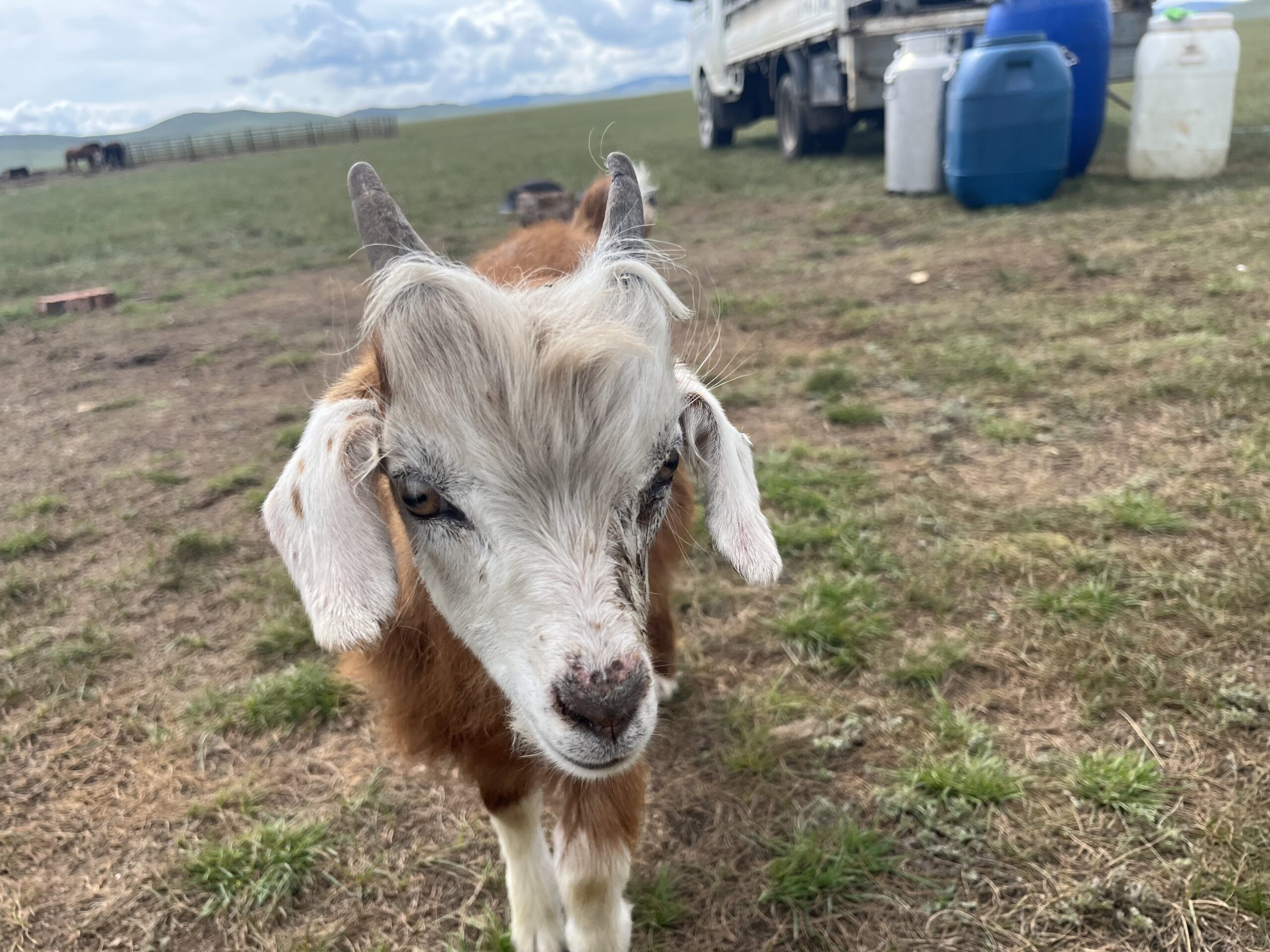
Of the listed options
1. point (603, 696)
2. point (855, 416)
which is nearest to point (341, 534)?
point (603, 696)

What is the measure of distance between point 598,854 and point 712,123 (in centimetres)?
1820

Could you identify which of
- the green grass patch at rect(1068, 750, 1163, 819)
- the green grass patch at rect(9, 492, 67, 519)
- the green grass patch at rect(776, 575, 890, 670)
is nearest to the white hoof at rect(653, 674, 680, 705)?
the green grass patch at rect(776, 575, 890, 670)

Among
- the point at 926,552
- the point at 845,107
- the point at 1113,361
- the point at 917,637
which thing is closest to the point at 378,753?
the point at 917,637

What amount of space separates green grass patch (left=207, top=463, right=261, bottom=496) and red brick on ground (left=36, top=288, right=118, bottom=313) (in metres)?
5.55

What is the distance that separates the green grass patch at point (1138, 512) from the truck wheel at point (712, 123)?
15.6m

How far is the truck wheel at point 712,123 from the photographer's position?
1739 centimetres

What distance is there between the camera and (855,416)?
4.61 metres

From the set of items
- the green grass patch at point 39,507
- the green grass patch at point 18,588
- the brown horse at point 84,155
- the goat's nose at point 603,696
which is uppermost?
the brown horse at point 84,155

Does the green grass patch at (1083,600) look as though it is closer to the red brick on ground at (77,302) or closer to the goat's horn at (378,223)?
the goat's horn at (378,223)

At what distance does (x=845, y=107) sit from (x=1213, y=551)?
36.3ft

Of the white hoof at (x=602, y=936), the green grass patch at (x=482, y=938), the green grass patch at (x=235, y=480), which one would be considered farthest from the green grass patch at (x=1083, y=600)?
the green grass patch at (x=235, y=480)

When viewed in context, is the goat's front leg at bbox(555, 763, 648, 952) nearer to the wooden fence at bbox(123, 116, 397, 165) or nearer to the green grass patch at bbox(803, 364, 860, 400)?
the green grass patch at bbox(803, 364, 860, 400)

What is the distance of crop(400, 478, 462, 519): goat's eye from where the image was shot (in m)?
1.54

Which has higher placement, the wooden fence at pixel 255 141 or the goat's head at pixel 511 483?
the wooden fence at pixel 255 141
